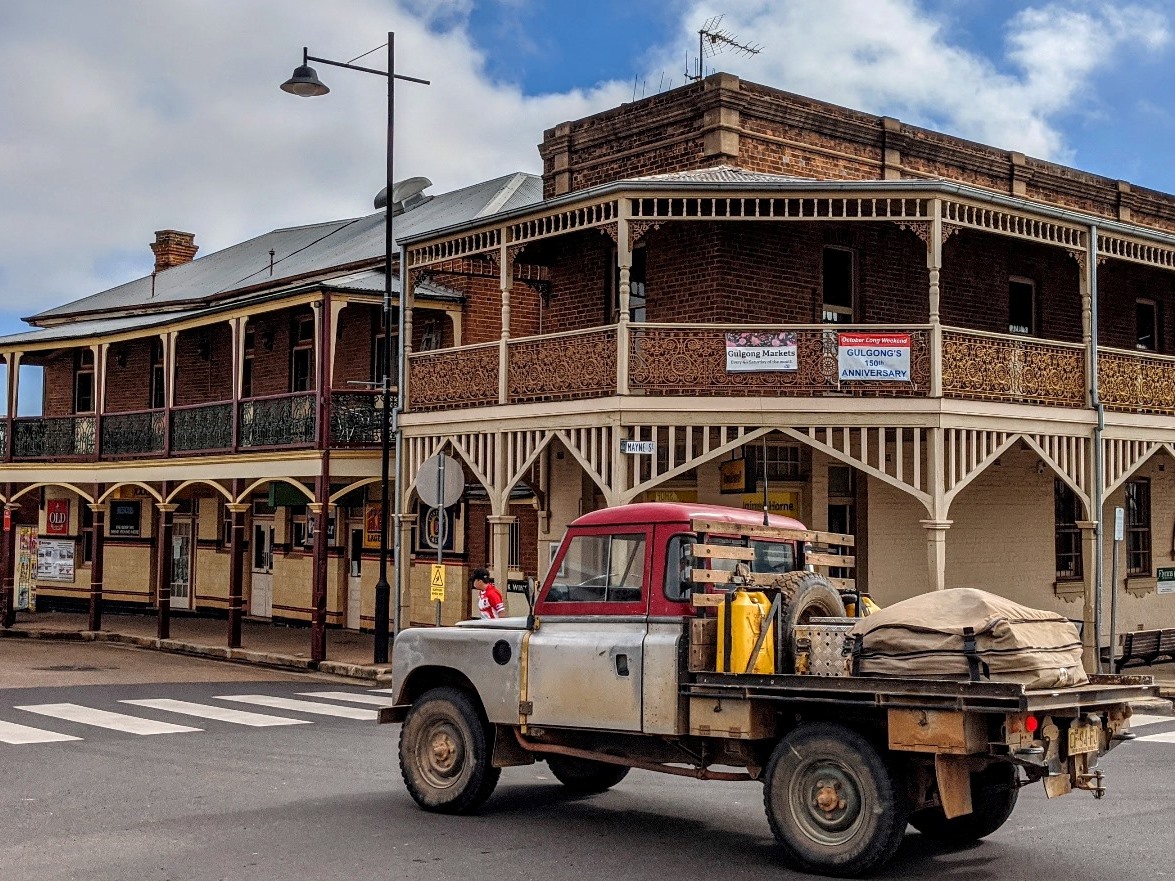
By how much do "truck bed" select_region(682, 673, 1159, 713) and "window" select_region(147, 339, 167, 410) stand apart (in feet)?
79.4

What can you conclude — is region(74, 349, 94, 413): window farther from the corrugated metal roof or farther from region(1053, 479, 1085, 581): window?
region(1053, 479, 1085, 581): window

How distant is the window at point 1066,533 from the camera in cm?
2198

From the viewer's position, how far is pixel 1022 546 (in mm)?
21344

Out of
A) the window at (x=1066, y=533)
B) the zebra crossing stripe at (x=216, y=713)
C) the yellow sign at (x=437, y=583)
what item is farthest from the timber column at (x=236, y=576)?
the window at (x=1066, y=533)

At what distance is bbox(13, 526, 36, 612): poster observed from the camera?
111 ft


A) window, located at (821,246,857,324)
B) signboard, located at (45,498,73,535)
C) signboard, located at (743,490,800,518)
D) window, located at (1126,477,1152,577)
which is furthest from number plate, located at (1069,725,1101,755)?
signboard, located at (45,498,73,535)

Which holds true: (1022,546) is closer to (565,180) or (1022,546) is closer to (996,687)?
(565,180)

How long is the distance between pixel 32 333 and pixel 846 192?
62.9 feet

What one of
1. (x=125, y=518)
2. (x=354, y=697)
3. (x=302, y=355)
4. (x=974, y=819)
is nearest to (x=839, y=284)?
(x=354, y=697)

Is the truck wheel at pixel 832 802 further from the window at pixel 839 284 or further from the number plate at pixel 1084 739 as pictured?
the window at pixel 839 284

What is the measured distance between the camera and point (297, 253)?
31.8 m

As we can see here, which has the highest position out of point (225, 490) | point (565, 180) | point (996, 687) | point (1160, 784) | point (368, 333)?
point (565, 180)

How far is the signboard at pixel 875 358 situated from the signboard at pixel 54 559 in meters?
22.9

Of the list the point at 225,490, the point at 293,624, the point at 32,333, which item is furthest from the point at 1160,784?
the point at 32,333
